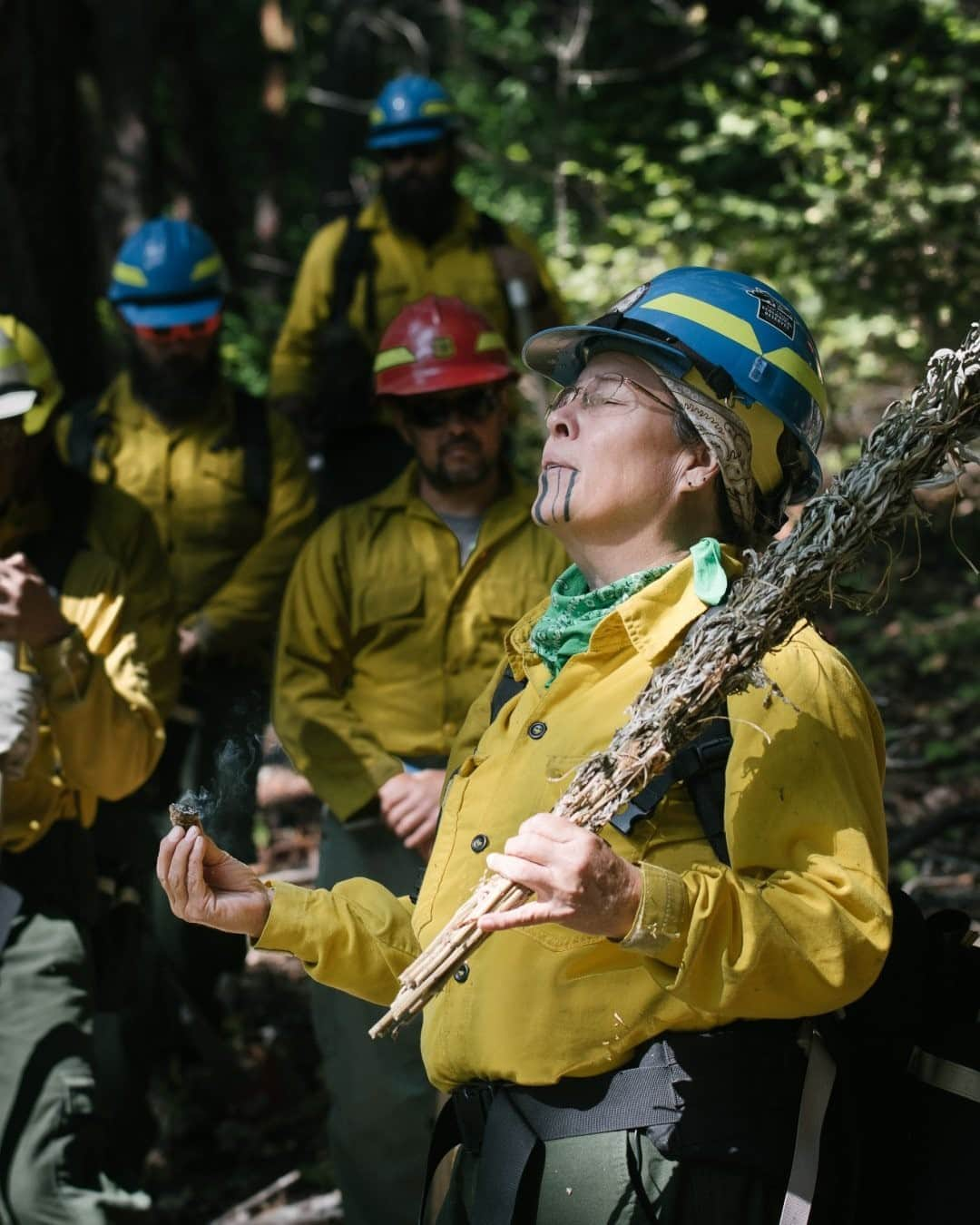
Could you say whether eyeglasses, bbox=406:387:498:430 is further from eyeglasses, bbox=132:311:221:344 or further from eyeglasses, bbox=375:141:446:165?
eyeglasses, bbox=375:141:446:165

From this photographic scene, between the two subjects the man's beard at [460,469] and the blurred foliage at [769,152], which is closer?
the man's beard at [460,469]

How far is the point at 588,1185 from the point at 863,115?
6.61 m

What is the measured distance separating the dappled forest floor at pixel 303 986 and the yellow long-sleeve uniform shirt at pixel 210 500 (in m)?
1.64

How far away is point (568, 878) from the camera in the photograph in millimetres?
2193

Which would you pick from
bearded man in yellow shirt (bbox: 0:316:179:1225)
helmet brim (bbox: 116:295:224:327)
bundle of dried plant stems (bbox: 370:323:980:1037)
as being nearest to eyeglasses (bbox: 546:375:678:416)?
bundle of dried plant stems (bbox: 370:323:980:1037)

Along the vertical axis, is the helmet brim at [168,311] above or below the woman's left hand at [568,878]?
below

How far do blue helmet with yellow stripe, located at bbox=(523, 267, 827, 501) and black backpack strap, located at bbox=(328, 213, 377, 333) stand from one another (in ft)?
14.4

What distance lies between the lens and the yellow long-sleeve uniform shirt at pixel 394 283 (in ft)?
23.4

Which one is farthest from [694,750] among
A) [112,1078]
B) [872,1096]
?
[112,1078]

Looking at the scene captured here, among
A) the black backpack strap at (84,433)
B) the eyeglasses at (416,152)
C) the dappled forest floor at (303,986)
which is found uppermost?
the eyeglasses at (416,152)

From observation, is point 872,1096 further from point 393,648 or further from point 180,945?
point 180,945

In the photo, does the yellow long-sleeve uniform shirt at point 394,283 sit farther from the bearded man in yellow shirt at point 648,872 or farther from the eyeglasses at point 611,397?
the eyeglasses at point 611,397

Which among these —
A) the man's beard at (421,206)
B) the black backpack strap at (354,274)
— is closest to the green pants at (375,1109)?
the black backpack strap at (354,274)

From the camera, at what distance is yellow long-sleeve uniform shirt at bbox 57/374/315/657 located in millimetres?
6414
